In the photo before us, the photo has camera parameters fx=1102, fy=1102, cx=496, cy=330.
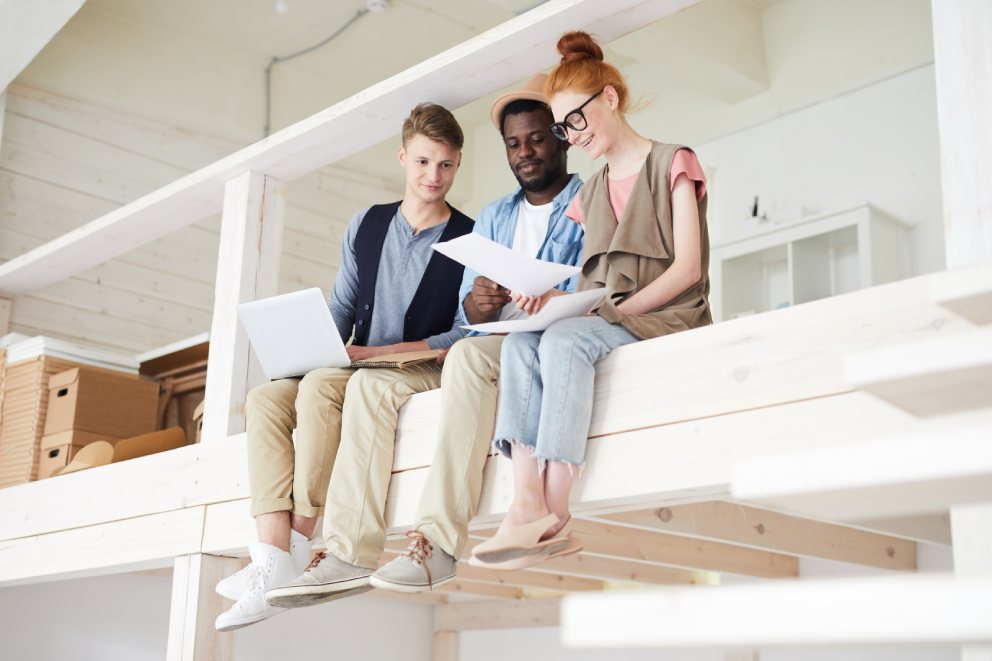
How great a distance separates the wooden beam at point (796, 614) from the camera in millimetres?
736

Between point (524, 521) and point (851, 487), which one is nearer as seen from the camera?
point (851, 487)

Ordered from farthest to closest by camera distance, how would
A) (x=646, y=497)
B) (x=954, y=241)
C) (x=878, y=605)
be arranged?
1. (x=646, y=497)
2. (x=954, y=241)
3. (x=878, y=605)

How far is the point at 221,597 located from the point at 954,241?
72.7 inches

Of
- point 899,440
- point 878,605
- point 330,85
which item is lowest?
point 878,605

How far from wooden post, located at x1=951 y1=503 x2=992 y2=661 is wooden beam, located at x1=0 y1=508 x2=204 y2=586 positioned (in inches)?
69.5

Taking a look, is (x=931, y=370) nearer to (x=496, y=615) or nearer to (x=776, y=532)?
(x=776, y=532)

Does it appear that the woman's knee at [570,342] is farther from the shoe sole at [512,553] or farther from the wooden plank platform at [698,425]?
the shoe sole at [512,553]

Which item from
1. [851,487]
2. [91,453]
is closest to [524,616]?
[91,453]

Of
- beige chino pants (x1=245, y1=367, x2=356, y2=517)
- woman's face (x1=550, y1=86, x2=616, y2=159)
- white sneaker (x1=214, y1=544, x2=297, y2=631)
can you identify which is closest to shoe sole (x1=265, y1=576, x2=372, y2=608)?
white sneaker (x1=214, y1=544, x2=297, y2=631)

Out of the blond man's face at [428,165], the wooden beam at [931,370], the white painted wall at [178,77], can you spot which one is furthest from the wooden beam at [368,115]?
the wooden beam at [931,370]

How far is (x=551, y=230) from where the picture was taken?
2.44 m

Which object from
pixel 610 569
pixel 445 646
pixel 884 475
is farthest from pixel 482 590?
pixel 884 475

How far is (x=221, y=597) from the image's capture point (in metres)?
2.62

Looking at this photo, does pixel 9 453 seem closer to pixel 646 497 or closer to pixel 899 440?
pixel 646 497
